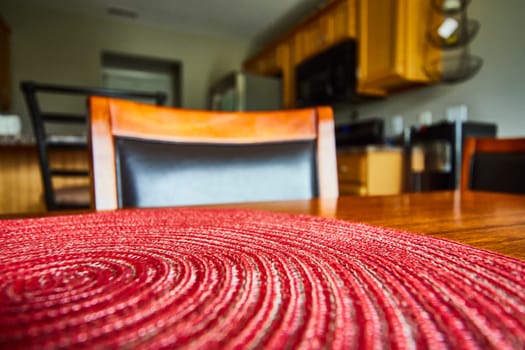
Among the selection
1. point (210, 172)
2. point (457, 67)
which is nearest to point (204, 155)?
point (210, 172)

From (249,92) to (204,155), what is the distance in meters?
3.18

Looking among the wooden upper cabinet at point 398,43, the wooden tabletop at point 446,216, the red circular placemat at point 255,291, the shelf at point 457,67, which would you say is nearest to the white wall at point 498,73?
the shelf at point 457,67

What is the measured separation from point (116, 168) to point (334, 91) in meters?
2.52

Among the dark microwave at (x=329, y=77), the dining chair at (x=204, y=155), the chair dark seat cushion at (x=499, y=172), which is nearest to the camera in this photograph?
the dining chair at (x=204, y=155)

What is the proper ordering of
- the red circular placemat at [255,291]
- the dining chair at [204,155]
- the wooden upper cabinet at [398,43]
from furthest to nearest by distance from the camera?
the wooden upper cabinet at [398,43] → the dining chair at [204,155] → the red circular placemat at [255,291]

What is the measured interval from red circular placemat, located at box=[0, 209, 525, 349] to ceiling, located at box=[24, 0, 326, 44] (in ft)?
11.8

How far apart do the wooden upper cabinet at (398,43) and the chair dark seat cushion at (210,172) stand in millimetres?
1912

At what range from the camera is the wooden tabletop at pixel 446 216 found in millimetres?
272

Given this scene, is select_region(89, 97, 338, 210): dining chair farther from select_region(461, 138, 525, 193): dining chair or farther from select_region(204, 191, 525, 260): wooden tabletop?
select_region(461, 138, 525, 193): dining chair

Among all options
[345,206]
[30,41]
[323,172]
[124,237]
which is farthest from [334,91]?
[30,41]

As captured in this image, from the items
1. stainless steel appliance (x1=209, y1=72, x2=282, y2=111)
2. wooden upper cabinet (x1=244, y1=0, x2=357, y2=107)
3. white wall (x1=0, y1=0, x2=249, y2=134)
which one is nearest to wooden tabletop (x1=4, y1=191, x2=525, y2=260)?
wooden upper cabinet (x1=244, y1=0, x2=357, y2=107)

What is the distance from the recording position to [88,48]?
3.92m

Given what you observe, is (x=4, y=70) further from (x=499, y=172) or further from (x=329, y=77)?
(x=499, y=172)

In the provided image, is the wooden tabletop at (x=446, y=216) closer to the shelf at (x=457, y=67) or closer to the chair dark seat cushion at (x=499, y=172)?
the chair dark seat cushion at (x=499, y=172)
